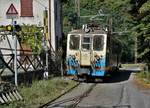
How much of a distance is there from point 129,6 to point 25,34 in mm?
9271

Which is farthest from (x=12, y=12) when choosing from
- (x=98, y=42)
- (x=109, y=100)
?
(x=98, y=42)

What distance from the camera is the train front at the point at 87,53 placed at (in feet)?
103

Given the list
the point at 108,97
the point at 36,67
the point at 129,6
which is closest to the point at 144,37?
the point at 129,6

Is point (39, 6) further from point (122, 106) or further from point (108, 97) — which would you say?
point (122, 106)

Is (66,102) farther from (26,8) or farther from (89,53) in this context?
(26,8)

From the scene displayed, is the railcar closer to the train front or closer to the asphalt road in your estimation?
the train front

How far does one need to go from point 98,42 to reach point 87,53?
3.28 ft

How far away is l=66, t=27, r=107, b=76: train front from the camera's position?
103ft

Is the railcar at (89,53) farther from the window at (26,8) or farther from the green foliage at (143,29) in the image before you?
the window at (26,8)

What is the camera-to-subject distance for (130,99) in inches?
838

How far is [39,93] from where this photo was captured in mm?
21453

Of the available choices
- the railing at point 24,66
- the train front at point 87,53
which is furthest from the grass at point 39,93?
the train front at point 87,53

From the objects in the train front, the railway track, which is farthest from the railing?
the railway track

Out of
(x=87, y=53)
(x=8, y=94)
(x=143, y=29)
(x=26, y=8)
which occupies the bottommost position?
(x=8, y=94)
